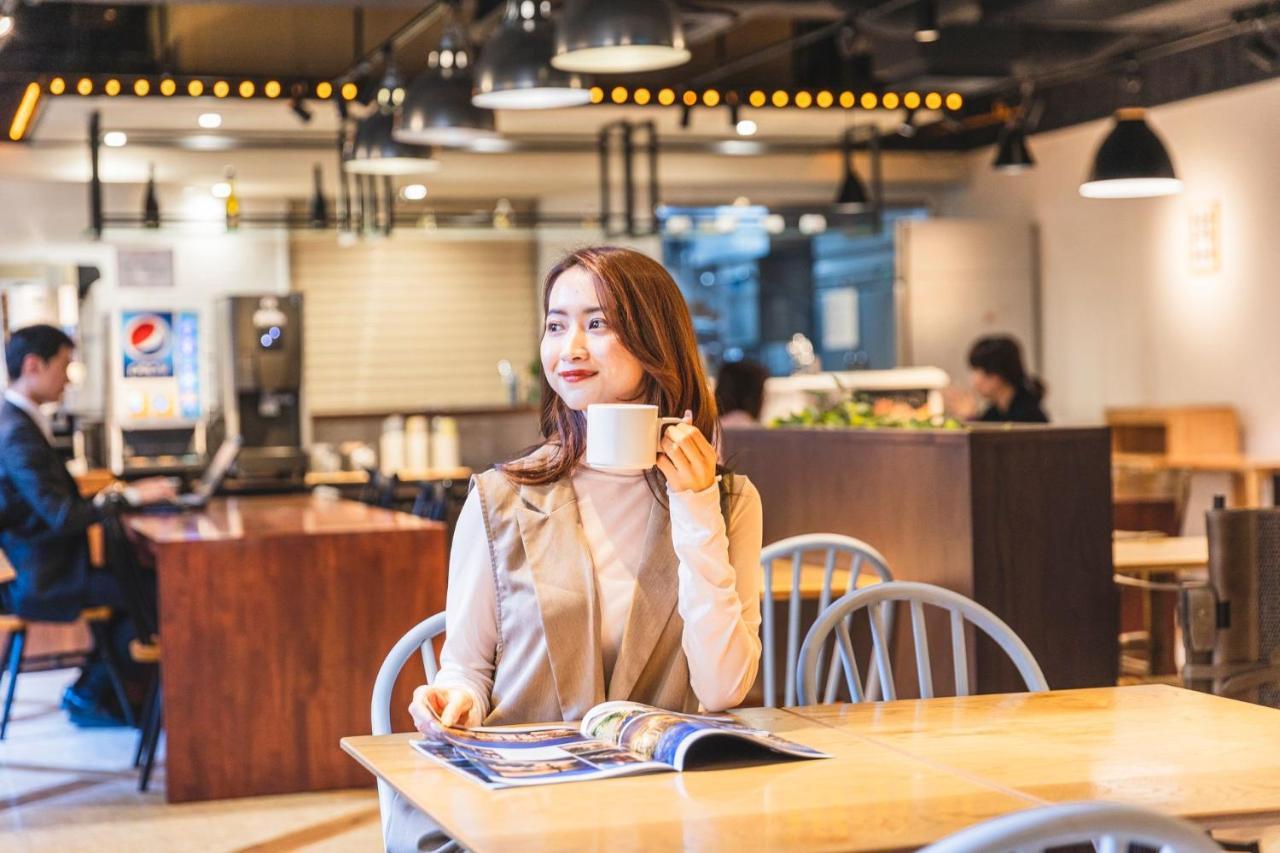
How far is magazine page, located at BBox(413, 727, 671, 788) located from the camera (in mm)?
1828

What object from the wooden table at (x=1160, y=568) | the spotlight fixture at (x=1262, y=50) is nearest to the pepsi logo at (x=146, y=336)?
the wooden table at (x=1160, y=568)

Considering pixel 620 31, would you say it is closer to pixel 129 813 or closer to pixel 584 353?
pixel 584 353

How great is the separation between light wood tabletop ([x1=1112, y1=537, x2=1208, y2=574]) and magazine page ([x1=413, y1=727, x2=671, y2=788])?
2977 mm

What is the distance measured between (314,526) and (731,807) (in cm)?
404

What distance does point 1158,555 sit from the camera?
486 centimetres

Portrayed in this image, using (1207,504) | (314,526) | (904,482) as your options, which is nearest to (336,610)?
(314,526)

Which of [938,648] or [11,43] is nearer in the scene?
[938,648]

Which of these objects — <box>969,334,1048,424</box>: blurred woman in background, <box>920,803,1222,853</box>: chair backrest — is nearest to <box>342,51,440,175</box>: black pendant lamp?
<box>969,334,1048,424</box>: blurred woman in background

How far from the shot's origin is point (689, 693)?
7.46 ft

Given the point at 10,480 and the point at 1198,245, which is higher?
the point at 1198,245

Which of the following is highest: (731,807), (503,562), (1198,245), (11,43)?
(11,43)

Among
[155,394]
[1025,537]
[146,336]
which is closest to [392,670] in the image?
[1025,537]

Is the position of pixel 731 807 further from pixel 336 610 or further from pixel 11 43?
pixel 11 43

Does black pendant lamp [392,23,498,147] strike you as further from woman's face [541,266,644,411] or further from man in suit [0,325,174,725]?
woman's face [541,266,644,411]
